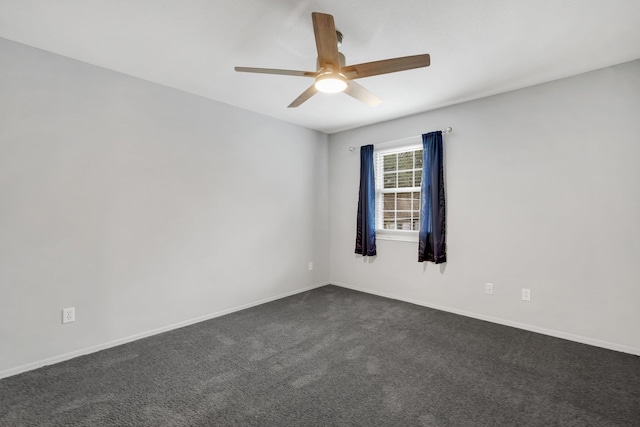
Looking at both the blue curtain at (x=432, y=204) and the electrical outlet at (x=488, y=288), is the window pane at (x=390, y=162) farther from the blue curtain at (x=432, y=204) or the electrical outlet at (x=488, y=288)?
the electrical outlet at (x=488, y=288)

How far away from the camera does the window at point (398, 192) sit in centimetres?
414

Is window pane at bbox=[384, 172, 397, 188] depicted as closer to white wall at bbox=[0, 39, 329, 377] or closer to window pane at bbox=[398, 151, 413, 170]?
window pane at bbox=[398, 151, 413, 170]

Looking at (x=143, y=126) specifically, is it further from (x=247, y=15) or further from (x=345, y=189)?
(x=345, y=189)

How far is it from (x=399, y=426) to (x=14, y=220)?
310cm

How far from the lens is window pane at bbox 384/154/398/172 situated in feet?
14.3

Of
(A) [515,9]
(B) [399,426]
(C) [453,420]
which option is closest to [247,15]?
(A) [515,9]

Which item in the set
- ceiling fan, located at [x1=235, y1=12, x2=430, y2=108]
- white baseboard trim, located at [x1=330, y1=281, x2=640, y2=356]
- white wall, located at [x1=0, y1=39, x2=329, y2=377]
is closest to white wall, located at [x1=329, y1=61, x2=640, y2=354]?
white baseboard trim, located at [x1=330, y1=281, x2=640, y2=356]

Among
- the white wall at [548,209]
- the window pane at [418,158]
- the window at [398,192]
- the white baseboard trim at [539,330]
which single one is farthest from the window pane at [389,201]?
the white baseboard trim at [539,330]

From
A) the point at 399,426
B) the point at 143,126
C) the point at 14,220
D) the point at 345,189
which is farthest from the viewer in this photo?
the point at 345,189

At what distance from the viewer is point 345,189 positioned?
4809 mm

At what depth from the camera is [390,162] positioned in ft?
14.5

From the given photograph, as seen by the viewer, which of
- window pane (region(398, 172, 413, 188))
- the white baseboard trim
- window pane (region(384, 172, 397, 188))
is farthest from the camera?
window pane (region(384, 172, 397, 188))

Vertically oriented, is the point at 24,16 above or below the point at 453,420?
above

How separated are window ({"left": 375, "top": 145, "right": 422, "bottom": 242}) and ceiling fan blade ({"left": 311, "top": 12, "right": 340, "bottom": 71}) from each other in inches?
97.9
